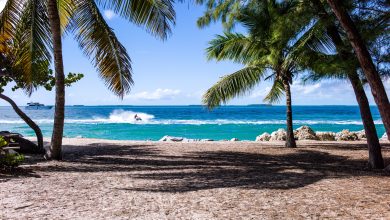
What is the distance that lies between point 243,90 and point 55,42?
23.8 feet

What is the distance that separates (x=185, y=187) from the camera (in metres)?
6.88

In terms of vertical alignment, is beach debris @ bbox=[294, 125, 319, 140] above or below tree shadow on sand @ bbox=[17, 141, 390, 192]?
above

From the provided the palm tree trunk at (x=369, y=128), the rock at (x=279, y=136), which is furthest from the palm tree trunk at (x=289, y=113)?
the rock at (x=279, y=136)

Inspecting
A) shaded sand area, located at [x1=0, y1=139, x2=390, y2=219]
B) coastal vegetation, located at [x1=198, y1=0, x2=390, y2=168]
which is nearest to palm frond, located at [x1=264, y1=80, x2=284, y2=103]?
coastal vegetation, located at [x1=198, y1=0, x2=390, y2=168]

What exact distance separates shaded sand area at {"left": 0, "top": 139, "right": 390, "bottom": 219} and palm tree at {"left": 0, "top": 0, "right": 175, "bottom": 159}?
2.32 meters

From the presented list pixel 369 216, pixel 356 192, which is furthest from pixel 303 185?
pixel 369 216

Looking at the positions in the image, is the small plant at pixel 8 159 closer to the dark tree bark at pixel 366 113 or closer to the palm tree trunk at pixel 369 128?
the dark tree bark at pixel 366 113

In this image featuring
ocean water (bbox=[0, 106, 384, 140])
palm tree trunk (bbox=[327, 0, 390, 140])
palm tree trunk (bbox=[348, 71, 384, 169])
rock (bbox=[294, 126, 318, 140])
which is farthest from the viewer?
ocean water (bbox=[0, 106, 384, 140])

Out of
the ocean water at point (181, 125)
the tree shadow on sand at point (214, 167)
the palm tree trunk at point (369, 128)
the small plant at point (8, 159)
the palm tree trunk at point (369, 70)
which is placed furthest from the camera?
the ocean water at point (181, 125)

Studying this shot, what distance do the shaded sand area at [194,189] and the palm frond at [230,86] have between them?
3.74m

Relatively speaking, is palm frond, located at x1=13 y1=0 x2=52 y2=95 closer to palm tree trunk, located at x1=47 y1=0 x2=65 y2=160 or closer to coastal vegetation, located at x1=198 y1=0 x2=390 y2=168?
palm tree trunk, located at x1=47 y1=0 x2=65 y2=160

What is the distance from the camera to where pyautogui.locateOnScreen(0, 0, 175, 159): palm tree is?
10391mm

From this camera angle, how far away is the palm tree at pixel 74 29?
1039 cm

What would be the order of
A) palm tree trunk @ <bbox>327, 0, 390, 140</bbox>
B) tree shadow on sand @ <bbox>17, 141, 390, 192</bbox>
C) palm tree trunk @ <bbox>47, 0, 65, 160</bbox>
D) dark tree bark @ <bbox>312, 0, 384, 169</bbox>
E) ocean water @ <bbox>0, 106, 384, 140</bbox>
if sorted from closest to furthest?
palm tree trunk @ <bbox>327, 0, 390, 140</bbox> < tree shadow on sand @ <bbox>17, 141, 390, 192</bbox> < dark tree bark @ <bbox>312, 0, 384, 169</bbox> < palm tree trunk @ <bbox>47, 0, 65, 160</bbox> < ocean water @ <bbox>0, 106, 384, 140</bbox>
